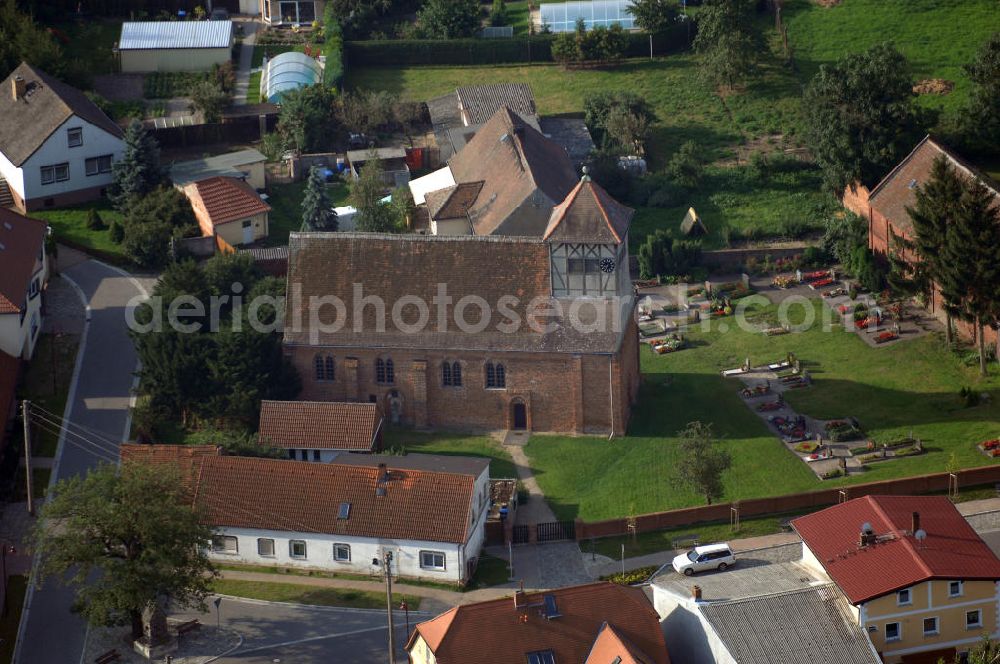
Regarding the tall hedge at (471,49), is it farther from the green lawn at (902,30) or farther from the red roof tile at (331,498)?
the red roof tile at (331,498)

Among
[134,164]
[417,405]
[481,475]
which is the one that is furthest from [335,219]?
[481,475]

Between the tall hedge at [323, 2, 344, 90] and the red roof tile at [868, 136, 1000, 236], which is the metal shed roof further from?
the red roof tile at [868, 136, 1000, 236]

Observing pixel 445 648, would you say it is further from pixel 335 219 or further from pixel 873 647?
pixel 335 219

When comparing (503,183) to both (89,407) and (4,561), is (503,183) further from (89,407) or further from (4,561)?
(4,561)

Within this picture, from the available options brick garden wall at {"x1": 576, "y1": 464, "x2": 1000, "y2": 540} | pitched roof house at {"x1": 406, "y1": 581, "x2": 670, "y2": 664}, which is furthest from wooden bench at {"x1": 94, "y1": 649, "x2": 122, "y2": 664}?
brick garden wall at {"x1": 576, "y1": 464, "x2": 1000, "y2": 540}

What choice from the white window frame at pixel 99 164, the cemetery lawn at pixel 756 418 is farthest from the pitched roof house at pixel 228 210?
the cemetery lawn at pixel 756 418

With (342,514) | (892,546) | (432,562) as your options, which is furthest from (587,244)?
(892,546)
